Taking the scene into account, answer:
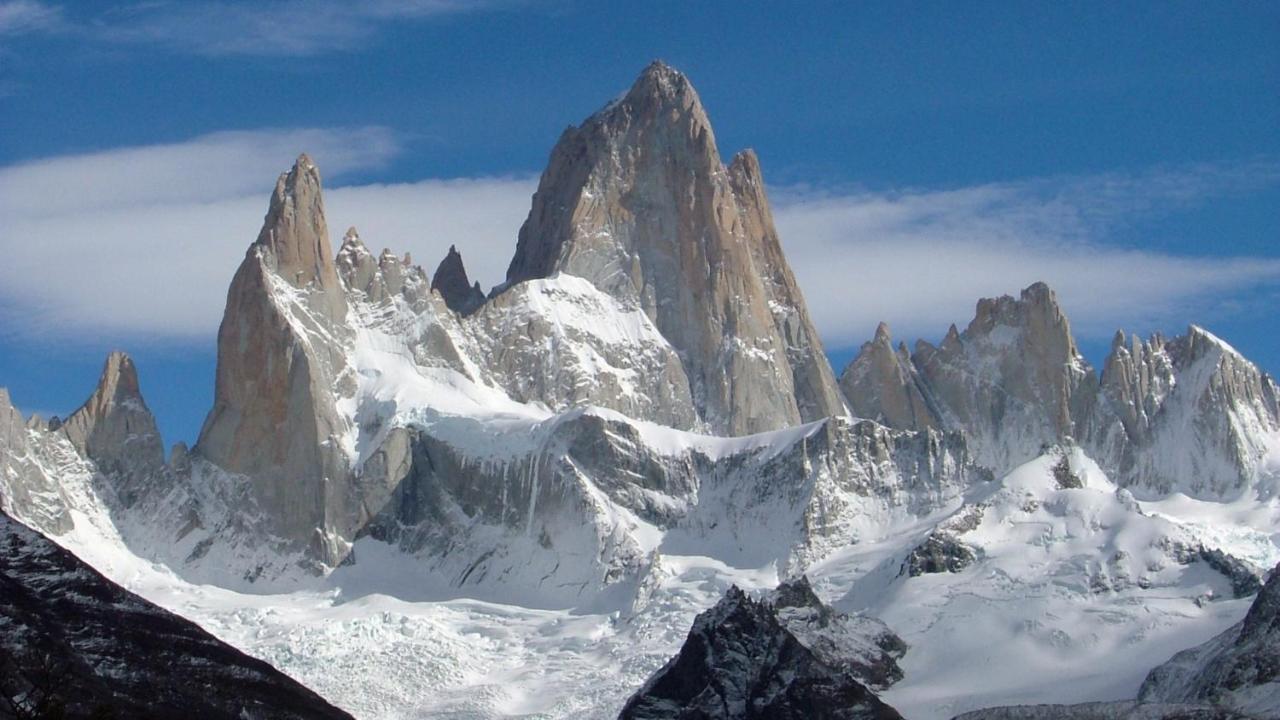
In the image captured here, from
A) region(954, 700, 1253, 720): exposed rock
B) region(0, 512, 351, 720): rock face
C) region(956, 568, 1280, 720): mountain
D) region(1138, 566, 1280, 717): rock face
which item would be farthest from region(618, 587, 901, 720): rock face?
region(0, 512, 351, 720): rock face

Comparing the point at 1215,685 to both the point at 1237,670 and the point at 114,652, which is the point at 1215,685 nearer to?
the point at 1237,670

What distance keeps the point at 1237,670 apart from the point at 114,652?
230 ft

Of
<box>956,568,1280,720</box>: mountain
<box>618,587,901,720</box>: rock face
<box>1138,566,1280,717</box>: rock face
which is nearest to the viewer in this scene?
<box>956,568,1280,720</box>: mountain

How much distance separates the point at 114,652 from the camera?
124500 mm

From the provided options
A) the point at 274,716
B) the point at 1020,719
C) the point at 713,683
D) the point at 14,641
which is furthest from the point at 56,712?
the point at 713,683

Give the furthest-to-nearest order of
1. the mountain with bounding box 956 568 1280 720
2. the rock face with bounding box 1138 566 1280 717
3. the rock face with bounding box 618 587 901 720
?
the rock face with bounding box 618 587 901 720
the rock face with bounding box 1138 566 1280 717
the mountain with bounding box 956 568 1280 720

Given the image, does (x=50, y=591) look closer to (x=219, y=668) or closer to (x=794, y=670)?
(x=219, y=668)

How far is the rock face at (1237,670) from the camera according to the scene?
166 metres

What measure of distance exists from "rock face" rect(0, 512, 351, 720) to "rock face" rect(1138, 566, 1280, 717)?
51302mm

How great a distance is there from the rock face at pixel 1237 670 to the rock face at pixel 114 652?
51.3 m

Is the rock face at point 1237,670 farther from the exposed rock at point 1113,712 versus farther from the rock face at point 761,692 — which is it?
the rock face at point 761,692

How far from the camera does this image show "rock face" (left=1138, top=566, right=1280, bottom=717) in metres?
166

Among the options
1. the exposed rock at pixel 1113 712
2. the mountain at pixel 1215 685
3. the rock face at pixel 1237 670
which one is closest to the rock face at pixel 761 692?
the rock face at pixel 1237 670

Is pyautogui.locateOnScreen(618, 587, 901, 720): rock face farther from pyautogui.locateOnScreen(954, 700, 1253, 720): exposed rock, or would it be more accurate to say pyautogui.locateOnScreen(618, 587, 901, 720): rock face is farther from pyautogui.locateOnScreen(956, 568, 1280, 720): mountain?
pyautogui.locateOnScreen(954, 700, 1253, 720): exposed rock
